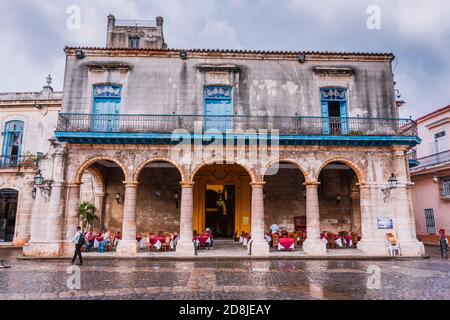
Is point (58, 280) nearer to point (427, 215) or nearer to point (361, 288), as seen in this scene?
point (361, 288)

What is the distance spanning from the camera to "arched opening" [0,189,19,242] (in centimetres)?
2000

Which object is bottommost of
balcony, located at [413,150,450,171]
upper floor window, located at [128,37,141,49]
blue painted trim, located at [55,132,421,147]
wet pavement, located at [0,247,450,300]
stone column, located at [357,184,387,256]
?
wet pavement, located at [0,247,450,300]

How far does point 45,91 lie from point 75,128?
30.7 ft

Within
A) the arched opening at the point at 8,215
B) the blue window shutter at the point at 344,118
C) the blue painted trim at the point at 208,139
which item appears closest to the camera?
the blue painted trim at the point at 208,139

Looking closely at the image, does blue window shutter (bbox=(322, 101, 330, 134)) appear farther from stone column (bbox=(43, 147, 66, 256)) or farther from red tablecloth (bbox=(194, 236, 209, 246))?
stone column (bbox=(43, 147, 66, 256))

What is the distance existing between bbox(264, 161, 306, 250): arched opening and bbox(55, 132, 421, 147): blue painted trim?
332 cm

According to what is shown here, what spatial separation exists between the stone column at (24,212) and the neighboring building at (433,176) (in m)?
21.8

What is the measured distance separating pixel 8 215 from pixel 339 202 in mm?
19252

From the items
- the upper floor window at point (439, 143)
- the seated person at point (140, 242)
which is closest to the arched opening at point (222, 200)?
the seated person at point (140, 242)

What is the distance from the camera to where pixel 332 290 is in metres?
7.06

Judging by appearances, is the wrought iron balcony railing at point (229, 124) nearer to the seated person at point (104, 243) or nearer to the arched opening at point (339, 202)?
the arched opening at point (339, 202)

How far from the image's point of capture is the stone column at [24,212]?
19031 mm

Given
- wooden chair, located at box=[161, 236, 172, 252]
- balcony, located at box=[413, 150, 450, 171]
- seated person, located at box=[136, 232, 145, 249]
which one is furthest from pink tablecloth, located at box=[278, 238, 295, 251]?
balcony, located at box=[413, 150, 450, 171]
